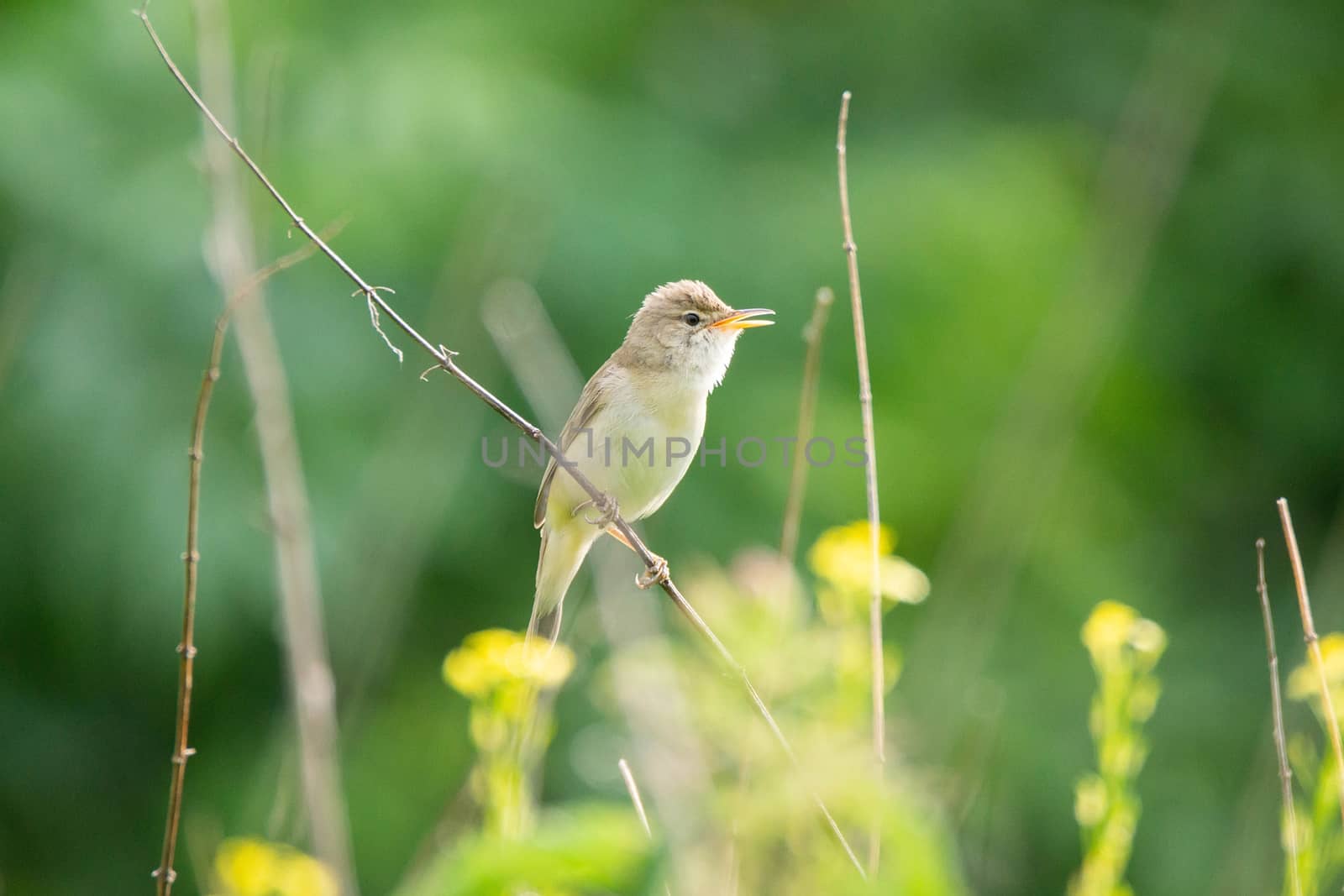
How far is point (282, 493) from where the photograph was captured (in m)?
2.50

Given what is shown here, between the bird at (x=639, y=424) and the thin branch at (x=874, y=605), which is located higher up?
the bird at (x=639, y=424)

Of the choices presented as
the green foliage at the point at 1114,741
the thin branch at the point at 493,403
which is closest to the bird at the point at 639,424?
the thin branch at the point at 493,403

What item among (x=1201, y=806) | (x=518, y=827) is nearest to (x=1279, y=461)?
(x=1201, y=806)

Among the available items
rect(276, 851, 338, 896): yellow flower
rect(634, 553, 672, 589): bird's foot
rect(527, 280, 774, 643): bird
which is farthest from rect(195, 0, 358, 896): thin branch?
rect(527, 280, 774, 643): bird

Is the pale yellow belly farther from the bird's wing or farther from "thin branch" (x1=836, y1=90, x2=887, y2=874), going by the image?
"thin branch" (x1=836, y1=90, x2=887, y2=874)

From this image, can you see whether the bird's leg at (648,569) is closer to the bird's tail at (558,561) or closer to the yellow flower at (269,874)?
the bird's tail at (558,561)

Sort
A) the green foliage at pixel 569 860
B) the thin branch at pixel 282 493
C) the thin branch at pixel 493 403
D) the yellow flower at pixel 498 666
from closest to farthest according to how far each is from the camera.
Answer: the green foliage at pixel 569 860 → the thin branch at pixel 493 403 → the yellow flower at pixel 498 666 → the thin branch at pixel 282 493

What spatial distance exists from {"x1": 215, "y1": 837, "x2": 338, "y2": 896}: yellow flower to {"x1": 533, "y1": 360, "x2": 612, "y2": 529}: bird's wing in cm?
189

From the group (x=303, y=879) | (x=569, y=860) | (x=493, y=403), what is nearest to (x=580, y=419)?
(x=493, y=403)

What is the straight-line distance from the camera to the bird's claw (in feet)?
8.92

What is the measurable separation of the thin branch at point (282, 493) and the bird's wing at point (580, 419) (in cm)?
116

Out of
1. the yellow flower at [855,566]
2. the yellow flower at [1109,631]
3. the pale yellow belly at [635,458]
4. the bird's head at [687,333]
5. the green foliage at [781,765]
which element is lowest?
the green foliage at [781,765]

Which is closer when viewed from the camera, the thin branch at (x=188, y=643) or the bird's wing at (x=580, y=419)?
the thin branch at (x=188, y=643)

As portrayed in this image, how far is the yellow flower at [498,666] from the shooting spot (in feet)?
5.38
